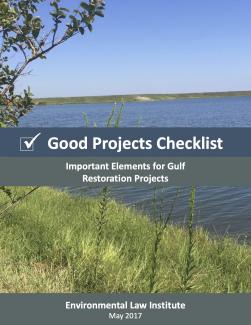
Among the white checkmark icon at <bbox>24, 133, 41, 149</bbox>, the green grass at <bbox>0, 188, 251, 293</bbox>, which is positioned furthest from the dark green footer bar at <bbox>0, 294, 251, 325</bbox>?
the white checkmark icon at <bbox>24, 133, 41, 149</bbox>

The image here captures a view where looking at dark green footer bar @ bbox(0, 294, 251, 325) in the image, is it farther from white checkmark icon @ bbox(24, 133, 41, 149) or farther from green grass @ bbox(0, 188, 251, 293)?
white checkmark icon @ bbox(24, 133, 41, 149)

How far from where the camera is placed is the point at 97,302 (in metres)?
4.98

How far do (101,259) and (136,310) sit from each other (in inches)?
81.4

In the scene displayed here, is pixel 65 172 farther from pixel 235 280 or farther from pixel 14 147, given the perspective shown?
pixel 235 280

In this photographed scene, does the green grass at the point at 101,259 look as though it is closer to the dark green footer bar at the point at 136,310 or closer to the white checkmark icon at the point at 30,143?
the dark green footer bar at the point at 136,310

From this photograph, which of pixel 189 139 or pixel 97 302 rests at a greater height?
pixel 189 139

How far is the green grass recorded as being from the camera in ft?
20.2

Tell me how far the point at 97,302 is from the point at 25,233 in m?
4.25

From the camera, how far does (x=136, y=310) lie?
492 cm

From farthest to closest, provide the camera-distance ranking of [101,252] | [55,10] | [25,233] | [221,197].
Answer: [221,197] → [25,233] → [101,252] → [55,10]

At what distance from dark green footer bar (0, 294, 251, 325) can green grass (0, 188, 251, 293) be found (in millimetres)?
248

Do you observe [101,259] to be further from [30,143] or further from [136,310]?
[30,143]

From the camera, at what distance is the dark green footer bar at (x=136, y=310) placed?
488cm

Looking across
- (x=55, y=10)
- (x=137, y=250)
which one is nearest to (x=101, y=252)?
(x=137, y=250)
